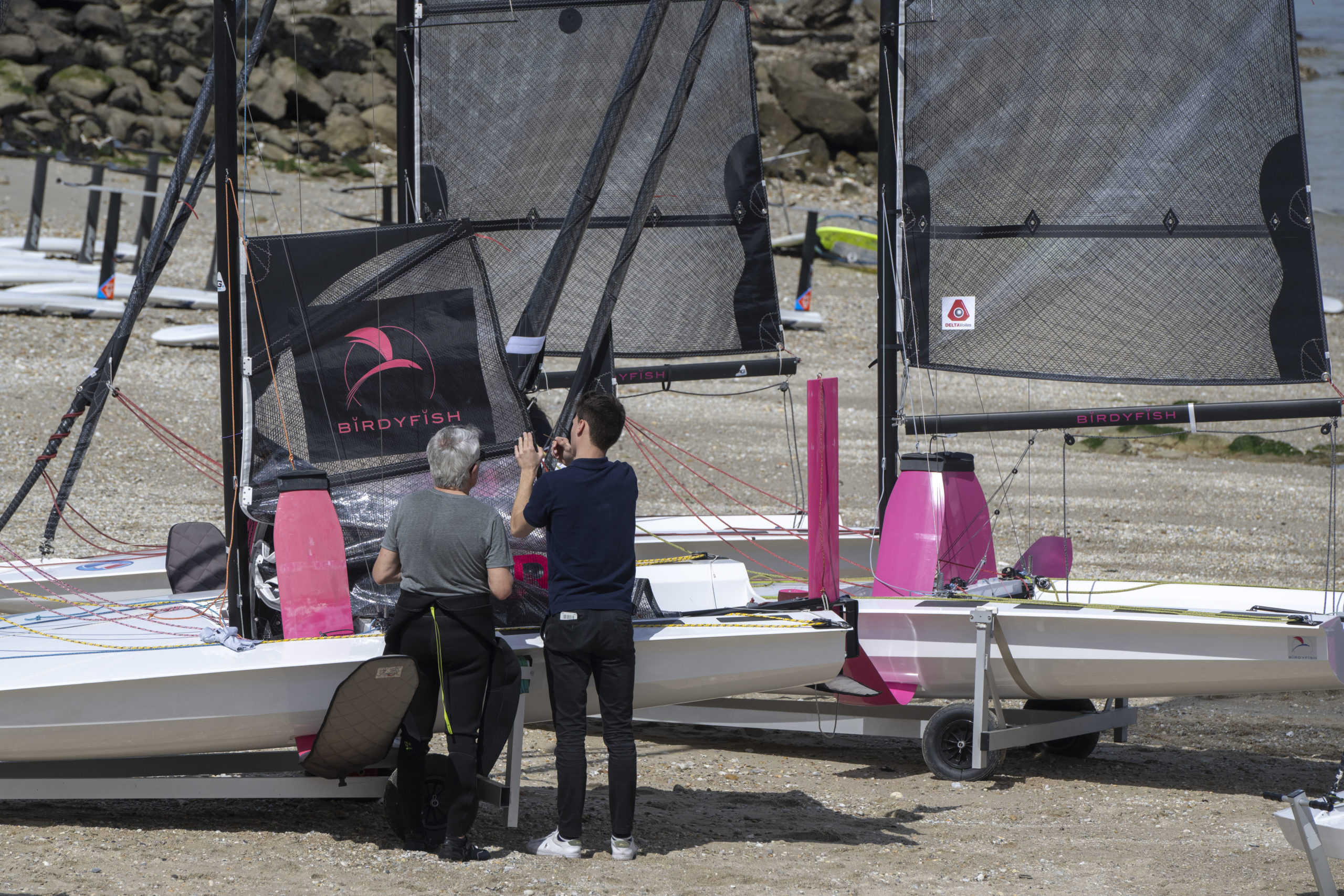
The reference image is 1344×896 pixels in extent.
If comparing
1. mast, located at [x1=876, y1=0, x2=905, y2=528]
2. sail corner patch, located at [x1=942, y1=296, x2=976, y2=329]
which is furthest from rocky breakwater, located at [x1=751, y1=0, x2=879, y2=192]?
sail corner patch, located at [x1=942, y1=296, x2=976, y2=329]

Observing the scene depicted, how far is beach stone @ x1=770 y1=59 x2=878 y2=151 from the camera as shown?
3903cm

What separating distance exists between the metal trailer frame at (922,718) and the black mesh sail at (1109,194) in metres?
1.63

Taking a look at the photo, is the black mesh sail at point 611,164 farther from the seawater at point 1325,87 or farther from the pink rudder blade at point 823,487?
the seawater at point 1325,87

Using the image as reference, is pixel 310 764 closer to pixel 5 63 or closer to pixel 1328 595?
pixel 1328 595

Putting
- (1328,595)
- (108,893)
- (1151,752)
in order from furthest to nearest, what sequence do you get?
(1151,752), (1328,595), (108,893)

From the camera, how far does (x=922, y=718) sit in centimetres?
650

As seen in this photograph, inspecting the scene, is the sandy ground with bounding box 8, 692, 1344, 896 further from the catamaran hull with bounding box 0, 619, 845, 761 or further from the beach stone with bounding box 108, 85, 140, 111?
the beach stone with bounding box 108, 85, 140, 111

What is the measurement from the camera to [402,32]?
335 inches

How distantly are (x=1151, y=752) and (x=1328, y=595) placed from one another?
1123 mm

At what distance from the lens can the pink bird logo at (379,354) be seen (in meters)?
5.50

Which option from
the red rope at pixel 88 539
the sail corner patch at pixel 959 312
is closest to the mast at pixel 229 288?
the red rope at pixel 88 539

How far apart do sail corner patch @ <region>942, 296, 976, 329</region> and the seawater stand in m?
50.7

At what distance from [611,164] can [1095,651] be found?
14.3 feet

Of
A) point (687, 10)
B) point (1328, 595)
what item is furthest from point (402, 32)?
point (1328, 595)
